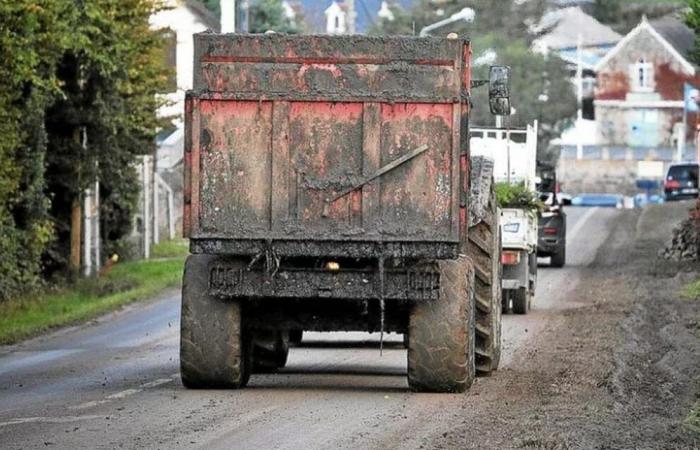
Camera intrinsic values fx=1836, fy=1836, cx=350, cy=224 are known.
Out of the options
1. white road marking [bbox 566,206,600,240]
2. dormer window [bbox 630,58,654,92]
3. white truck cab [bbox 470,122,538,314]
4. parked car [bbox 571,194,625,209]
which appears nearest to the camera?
white truck cab [bbox 470,122,538,314]

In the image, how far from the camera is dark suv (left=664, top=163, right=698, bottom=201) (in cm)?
6506

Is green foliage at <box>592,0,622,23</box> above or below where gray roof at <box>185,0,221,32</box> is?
above

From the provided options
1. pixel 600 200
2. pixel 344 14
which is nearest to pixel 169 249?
pixel 344 14

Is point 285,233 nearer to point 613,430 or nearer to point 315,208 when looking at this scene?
point 315,208

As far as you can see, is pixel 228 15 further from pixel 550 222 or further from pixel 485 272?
pixel 485 272

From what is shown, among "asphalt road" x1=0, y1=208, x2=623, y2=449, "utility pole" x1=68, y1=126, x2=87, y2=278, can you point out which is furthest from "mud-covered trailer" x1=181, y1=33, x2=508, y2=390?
"utility pole" x1=68, y1=126, x2=87, y2=278

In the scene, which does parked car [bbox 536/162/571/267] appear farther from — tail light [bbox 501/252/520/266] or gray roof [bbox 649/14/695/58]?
gray roof [bbox 649/14/695/58]

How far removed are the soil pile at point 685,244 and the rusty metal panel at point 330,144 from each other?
24815mm

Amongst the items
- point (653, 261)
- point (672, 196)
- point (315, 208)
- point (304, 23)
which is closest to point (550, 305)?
point (653, 261)

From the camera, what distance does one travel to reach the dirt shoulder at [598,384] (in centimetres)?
1339

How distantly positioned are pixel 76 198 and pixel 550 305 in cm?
1023

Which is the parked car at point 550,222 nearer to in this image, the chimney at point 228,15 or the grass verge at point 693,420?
the chimney at point 228,15

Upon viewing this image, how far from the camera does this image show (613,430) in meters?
13.7

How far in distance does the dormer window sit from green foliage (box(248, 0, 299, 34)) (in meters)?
31.3
